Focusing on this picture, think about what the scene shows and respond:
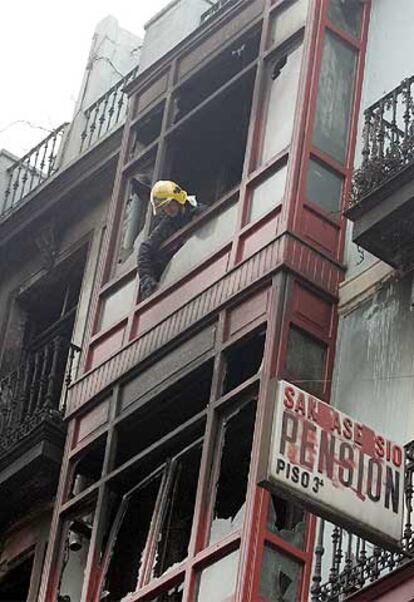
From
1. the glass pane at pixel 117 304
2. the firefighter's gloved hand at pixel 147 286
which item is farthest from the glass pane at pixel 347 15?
the glass pane at pixel 117 304

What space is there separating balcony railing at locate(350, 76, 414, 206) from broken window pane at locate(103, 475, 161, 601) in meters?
3.29

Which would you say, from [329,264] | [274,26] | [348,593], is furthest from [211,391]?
[274,26]

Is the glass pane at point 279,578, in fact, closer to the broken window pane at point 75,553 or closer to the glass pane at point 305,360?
the glass pane at point 305,360

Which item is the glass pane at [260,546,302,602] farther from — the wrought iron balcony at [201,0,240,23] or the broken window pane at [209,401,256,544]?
the wrought iron balcony at [201,0,240,23]

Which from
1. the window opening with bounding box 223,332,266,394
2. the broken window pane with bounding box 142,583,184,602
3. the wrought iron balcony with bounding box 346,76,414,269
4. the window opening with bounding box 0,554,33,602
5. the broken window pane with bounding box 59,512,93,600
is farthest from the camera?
the window opening with bounding box 0,554,33,602

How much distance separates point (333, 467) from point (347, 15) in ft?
22.3

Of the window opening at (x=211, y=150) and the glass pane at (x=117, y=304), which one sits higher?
the window opening at (x=211, y=150)

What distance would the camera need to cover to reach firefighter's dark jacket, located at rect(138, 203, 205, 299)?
17.8 m

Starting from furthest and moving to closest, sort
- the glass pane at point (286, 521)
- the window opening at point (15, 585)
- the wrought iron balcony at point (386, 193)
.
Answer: the window opening at point (15, 585)
the wrought iron balcony at point (386, 193)
the glass pane at point (286, 521)

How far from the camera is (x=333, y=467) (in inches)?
496

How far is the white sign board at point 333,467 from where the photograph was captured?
40.7 ft

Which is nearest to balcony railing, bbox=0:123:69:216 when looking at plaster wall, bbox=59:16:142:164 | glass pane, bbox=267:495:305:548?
plaster wall, bbox=59:16:142:164

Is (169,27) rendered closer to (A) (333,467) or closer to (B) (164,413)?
(B) (164,413)

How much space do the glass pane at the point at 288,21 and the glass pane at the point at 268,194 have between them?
177 cm
